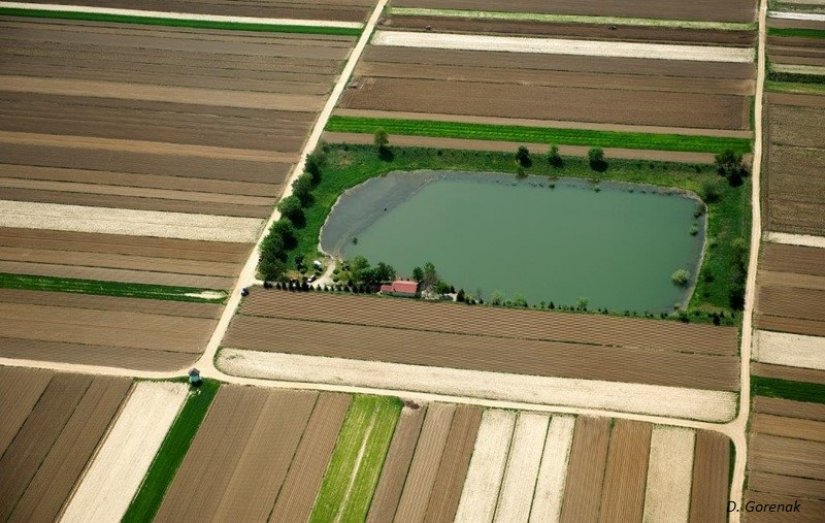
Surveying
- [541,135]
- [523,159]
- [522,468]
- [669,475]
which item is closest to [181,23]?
[541,135]

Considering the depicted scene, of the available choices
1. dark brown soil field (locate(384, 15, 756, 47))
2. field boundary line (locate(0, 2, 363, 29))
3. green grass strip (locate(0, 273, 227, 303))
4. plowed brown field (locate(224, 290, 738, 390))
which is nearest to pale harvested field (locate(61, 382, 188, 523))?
plowed brown field (locate(224, 290, 738, 390))

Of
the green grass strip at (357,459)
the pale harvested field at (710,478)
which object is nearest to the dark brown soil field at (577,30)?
the pale harvested field at (710,478)

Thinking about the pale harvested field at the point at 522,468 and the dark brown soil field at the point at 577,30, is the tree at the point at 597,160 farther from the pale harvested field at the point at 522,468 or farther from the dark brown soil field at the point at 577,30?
the pale harvested field at the point at 522,468

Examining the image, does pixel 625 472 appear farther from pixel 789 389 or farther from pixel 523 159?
pixel 523 159

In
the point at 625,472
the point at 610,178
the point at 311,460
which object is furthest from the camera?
the point at 610,178

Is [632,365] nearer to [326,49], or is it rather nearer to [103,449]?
[103,449]

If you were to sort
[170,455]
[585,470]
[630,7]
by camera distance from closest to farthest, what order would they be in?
[585,470], [170,455], [630,7]
